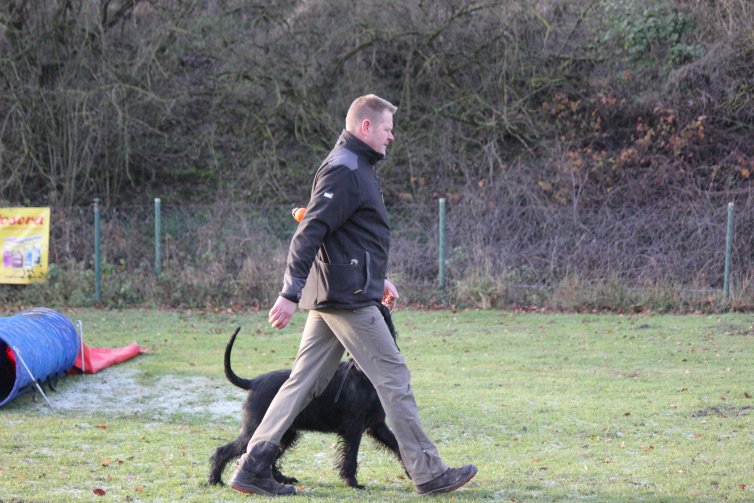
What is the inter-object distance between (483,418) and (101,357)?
13.7 ft

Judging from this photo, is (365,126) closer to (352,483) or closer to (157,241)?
(352,483)

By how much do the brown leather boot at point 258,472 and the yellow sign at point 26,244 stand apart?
1052 cm

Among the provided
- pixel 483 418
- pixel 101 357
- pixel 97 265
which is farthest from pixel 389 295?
pixel 97 265

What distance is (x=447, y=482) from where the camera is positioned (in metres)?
4.62

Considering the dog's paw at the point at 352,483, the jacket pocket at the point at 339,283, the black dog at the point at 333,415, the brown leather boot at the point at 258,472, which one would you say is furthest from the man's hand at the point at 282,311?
the dog's paw at the point at 352,483

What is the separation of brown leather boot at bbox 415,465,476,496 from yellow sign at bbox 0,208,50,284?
434 inches

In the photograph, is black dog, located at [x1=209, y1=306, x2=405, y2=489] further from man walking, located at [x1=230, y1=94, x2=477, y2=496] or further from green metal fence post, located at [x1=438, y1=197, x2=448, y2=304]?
green metal fence post, located at [x1=438, y1=197, x2=448, y2=304]

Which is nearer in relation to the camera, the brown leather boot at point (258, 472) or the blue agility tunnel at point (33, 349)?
the brown leather boot at point (258, 472)

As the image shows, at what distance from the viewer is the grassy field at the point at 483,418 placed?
16.4 feet

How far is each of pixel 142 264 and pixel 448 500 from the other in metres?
11.0

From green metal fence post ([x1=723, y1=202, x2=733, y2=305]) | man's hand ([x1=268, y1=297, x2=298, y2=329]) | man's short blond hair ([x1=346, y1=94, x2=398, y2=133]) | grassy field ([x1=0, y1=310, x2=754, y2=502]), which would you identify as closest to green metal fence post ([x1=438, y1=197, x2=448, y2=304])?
grassy field ([x1=0, y1=310, x2=754, y2=502])

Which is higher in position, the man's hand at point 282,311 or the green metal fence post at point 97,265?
the man's hand at point 282,311

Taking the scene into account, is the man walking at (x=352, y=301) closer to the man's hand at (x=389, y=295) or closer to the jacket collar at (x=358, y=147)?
the jacket collar at (x=358, y=147)

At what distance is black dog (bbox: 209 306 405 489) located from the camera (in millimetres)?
4891
